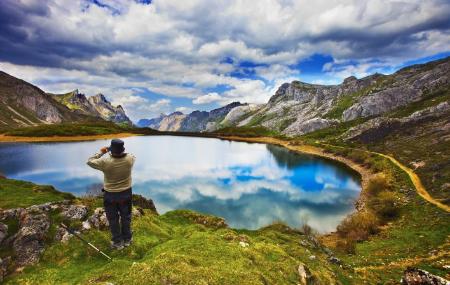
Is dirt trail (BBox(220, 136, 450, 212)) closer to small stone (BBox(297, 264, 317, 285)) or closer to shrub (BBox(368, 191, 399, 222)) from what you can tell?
shrub (BBox(368, 191, 399, 222))

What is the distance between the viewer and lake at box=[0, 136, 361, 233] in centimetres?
5972

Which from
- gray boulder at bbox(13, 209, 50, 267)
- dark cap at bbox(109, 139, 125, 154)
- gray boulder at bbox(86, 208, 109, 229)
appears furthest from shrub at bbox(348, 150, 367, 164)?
dark cap at bbox(109, 139, 125, 154)

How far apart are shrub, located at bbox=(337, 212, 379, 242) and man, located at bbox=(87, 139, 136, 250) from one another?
35.2 metres

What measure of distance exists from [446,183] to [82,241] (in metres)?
68.4

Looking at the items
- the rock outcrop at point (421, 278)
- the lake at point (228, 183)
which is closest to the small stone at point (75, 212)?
the rock outcrop at point (421, 278)

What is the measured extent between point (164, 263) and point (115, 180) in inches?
186

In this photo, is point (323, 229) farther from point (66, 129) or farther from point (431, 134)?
point (66, 129)

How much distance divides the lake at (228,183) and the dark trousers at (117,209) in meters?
34.6

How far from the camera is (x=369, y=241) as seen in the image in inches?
1665

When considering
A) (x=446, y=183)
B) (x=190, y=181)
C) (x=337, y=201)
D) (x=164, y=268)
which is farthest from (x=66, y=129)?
(x=164, y=268)

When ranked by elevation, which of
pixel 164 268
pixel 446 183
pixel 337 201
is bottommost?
pixel 337 201

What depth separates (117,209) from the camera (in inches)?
639

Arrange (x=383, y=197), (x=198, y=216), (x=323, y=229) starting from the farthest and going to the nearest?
(x=383, y=197) < (x=323, y=229) < (x=198, y=216)

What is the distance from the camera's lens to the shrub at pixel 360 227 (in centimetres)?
4466
